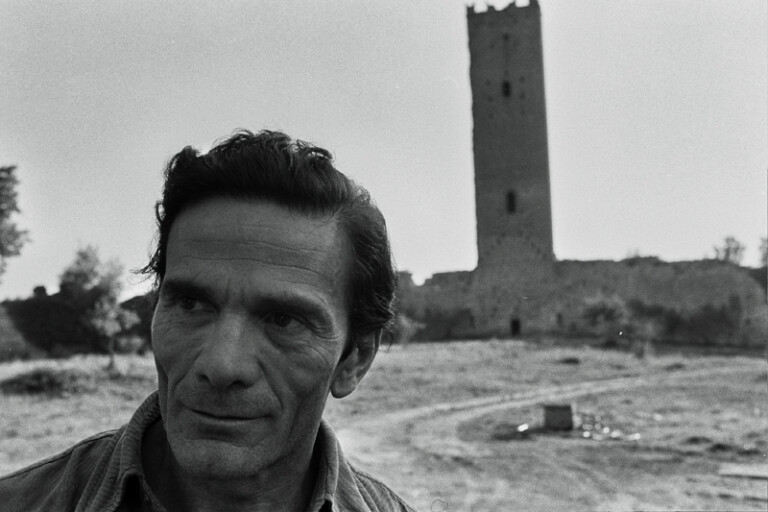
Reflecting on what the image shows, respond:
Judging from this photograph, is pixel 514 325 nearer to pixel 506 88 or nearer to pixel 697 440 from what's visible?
pixel 506 88

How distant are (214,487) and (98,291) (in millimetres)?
13248

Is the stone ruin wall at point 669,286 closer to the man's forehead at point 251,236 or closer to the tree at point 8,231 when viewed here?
the tree at point 8,231

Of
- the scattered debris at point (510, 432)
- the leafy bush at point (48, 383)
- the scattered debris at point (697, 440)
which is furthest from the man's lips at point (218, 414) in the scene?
the leafy bush at point (48, 383)

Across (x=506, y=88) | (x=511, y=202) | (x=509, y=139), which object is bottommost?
(x=511, y=202)

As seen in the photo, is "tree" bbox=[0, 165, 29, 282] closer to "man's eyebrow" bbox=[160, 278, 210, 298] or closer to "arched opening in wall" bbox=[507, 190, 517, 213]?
"man's eyebrow" bbox=[160, 278, 210, 298]

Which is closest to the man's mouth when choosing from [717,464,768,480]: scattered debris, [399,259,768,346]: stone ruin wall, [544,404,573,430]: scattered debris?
[717,464,768,480]: scattered debris

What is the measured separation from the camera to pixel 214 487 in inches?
50.4

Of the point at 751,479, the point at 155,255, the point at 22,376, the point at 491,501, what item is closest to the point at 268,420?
the point at 155,255

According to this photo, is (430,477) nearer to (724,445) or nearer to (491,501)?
(491,501)

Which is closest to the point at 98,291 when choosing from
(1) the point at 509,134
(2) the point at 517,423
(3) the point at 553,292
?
(2) the point at 517,423

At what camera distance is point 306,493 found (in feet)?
4.66

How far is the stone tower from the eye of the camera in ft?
89.8

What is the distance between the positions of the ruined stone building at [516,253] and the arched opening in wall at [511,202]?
4 centimetres

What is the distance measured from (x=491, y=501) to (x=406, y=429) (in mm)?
3283
